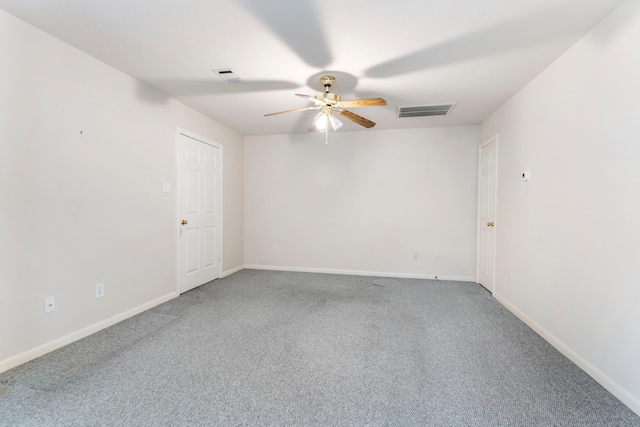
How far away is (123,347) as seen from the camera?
2.21m

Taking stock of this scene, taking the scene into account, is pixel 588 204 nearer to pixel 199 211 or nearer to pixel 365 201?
pixel 365 201

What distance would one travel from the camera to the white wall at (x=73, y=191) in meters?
1.93

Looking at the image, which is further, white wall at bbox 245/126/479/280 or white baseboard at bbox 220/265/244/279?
white baseboard at bbox 220/265/244/279

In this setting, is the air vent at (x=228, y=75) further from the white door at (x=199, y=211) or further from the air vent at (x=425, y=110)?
the air vent at (x=425, y=110)

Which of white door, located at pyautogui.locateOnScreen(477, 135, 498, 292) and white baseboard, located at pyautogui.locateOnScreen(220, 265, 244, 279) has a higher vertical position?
white door, located at pyautogui.locateOnScreen(477, 135, 498, 292)

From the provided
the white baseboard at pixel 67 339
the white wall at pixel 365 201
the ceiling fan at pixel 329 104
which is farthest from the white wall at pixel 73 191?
the white wall at pixel 365 201

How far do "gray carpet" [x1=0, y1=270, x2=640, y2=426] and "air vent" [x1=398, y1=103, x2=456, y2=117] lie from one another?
8.00 feet

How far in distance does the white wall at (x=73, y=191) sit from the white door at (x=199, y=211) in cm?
25

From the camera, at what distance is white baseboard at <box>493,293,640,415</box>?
159 cm

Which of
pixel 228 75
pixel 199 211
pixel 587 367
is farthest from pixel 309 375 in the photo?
pixel 199 211

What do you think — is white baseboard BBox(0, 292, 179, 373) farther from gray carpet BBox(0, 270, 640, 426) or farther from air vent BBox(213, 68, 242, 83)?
air vent BBox(213, 68, 242, 83)

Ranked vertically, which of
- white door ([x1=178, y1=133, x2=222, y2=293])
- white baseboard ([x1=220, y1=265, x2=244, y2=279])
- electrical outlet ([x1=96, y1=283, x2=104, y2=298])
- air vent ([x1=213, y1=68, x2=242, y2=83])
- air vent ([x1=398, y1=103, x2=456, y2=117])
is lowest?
white baseboard ([x1=220, y1=265, x2=244, y2=279])

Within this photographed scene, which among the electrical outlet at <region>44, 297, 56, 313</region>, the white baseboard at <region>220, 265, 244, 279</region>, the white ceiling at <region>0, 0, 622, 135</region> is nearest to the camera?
the white ceiling at <region>0, 0, 622, 135</region>

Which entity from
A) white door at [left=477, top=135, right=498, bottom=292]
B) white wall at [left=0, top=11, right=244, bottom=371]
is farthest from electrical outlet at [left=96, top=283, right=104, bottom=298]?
white door at [left=477, top=135, right=498, bottom=292]
